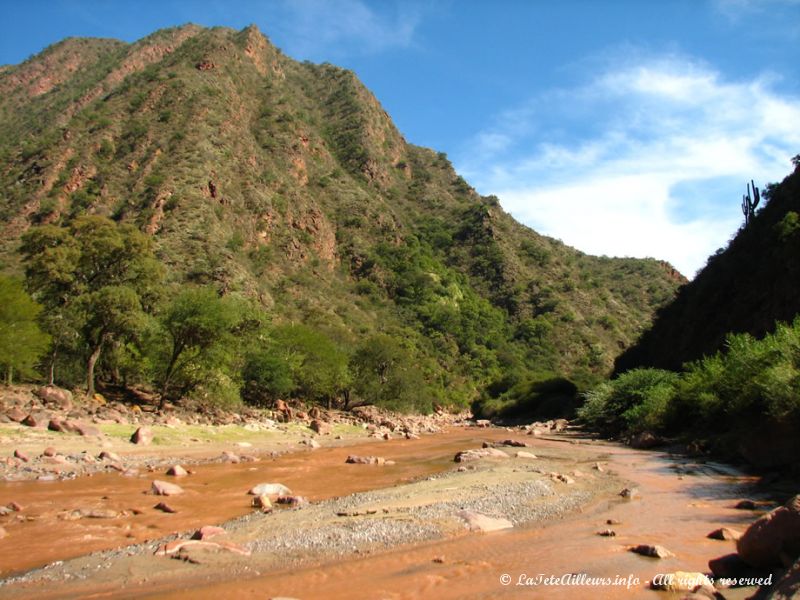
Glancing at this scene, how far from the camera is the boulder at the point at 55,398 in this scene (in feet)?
81.7

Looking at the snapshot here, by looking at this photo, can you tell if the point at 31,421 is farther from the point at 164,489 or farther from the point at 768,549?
the point at 768,549

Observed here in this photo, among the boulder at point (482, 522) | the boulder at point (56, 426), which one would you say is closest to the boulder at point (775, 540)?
the boulder at point (482, 522)

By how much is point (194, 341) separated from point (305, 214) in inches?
2459

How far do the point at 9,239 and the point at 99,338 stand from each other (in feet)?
147

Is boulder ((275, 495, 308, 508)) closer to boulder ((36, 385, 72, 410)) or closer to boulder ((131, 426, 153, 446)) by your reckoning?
boulder ((131, 426, 153, 446))

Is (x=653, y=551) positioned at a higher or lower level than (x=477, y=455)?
higher

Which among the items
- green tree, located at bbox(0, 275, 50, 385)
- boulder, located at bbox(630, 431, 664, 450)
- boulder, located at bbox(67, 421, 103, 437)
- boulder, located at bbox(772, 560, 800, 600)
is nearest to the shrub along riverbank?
boulder, located at bbox(630, 431, 664, 450)

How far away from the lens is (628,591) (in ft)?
18.9

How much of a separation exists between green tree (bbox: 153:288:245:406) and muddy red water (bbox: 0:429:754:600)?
1969 centimetres

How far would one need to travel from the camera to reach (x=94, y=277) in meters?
33.3

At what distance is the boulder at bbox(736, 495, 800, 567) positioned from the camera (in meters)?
5.45

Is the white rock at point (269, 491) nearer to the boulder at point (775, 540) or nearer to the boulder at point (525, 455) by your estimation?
the boulder at point (775, 540)

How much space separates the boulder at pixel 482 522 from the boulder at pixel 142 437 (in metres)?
16.4

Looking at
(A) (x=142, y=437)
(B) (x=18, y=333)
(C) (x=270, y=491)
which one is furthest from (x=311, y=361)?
(C) (x=270, y=491)
